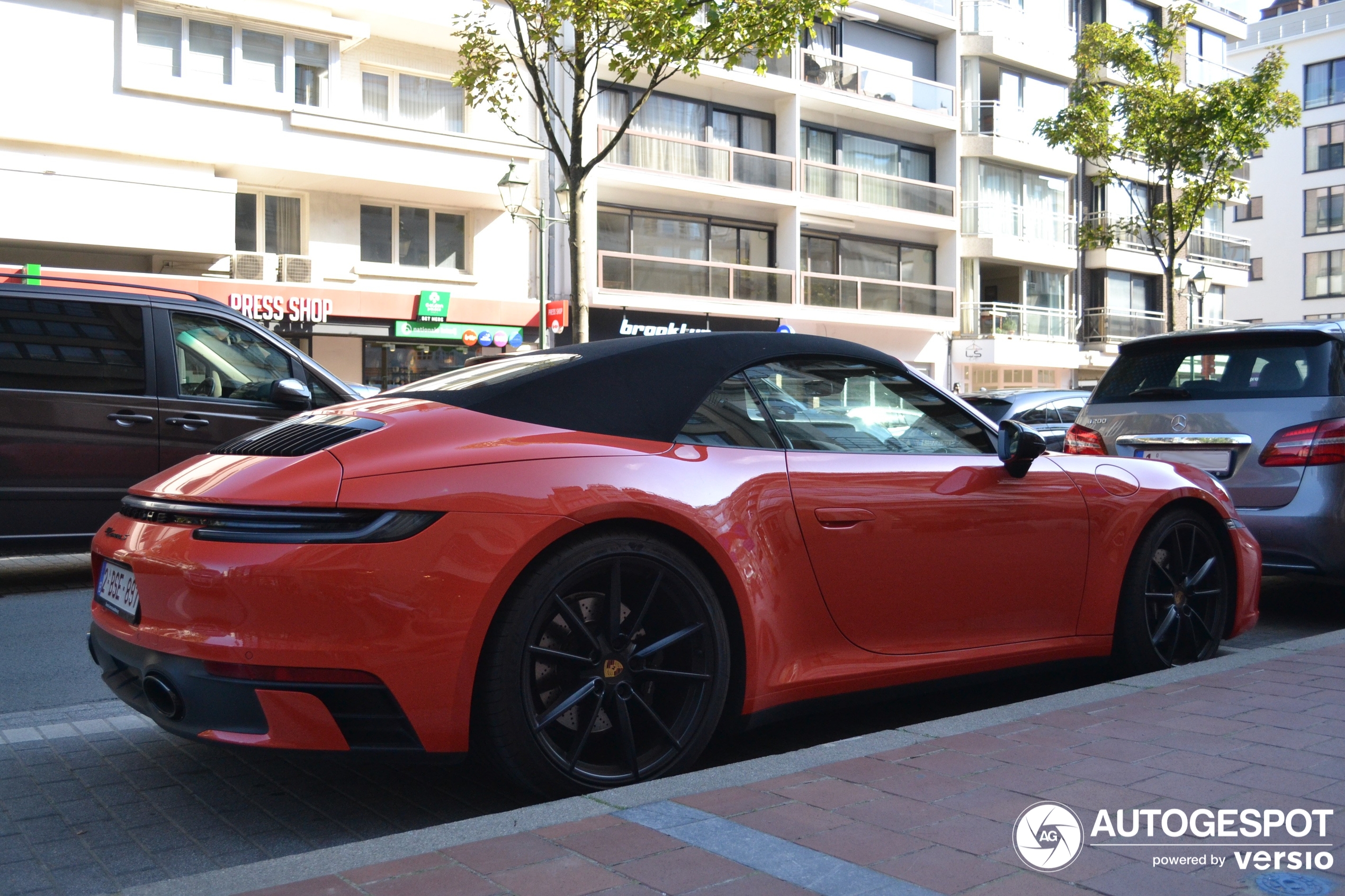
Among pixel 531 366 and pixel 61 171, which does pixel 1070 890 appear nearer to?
pixel 531 366

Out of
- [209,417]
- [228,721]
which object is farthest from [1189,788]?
[209,417]

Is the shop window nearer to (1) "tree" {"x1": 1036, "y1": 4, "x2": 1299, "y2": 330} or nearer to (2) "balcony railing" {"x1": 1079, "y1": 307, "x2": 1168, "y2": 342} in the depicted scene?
(1) "tree" {"x1": 1036, "y1": 4, "x2": 1299, "y2": 330}

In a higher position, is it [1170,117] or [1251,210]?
[1251,210]

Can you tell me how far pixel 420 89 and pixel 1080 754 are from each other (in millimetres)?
24200

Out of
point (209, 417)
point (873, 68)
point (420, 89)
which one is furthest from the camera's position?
point (873, 68)

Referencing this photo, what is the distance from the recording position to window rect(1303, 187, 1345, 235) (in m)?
56.4

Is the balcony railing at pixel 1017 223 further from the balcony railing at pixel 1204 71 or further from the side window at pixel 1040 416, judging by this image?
the side window at pixel 1040 416

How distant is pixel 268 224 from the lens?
24.0 meters

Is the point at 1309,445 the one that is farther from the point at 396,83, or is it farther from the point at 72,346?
the point at 396,83

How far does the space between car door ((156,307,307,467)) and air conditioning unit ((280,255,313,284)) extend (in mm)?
16326

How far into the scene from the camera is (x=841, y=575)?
12.3 ft

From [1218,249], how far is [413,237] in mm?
33643

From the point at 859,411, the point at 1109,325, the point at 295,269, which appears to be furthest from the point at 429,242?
the point at 1109,325

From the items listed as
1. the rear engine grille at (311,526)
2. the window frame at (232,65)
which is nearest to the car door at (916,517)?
the rear engine grille at (311,526)
